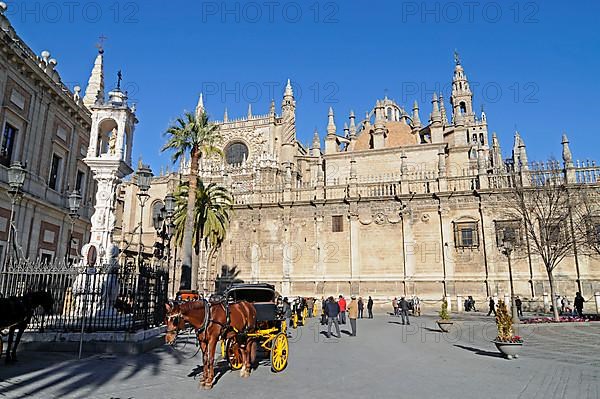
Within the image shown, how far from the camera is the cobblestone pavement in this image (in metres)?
6.18

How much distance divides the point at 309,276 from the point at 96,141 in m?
19.9

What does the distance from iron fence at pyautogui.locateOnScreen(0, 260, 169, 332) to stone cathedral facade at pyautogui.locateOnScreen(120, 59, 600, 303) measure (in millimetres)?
16670

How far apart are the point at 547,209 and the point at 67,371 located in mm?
27368

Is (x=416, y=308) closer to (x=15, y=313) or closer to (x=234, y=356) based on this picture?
(x=234, y=356)

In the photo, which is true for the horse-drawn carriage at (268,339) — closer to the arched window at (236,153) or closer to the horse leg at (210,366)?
the horse leg at (210,366)

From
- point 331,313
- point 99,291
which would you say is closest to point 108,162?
point 99,291

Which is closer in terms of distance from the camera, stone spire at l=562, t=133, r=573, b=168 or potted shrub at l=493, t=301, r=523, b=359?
potted shrub at l=493, t=301, r=523, b=359

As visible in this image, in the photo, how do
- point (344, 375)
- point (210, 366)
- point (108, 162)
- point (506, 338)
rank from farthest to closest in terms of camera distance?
1. point (108, 162)
2. point (506, 338)
3. point (344, 375)
4. point (210, 366)

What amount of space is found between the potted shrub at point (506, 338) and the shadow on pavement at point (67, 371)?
25.3 feet

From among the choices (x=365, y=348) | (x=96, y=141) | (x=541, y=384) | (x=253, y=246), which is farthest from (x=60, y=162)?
(x=541, y=384)

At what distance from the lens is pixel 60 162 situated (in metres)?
20.0

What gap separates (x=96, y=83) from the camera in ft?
85.6

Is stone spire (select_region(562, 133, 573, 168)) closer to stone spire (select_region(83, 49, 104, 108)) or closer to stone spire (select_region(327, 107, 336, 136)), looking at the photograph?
stone spire (select_region(327, 107, 336, 136))

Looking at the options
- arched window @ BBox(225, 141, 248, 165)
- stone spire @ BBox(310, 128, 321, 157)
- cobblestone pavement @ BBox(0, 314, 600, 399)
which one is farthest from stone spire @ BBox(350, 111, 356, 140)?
cobblestone pavement @ BBox(0, 314, 600, 399)
